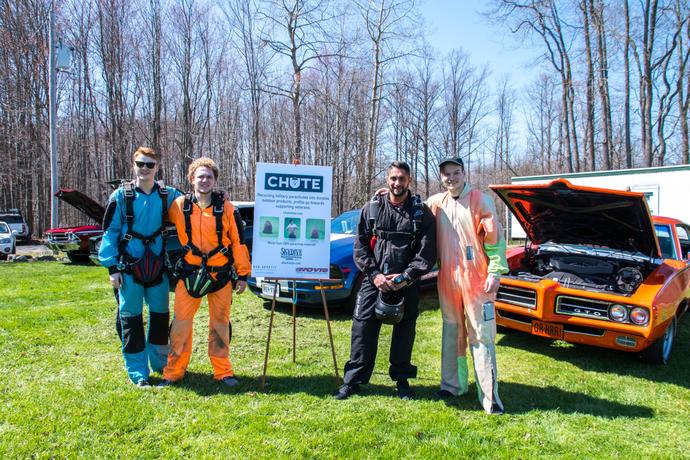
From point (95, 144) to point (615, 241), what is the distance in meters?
29.3

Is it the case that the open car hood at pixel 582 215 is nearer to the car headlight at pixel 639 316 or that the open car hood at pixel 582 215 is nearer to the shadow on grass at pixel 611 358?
the car headlight at pixel 639 316

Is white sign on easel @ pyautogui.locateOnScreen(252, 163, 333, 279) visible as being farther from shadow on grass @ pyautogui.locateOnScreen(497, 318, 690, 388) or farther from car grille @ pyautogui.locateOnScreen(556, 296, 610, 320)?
shadow on grass @ pyautogui.locateOnScreen(497, 318, 690, 388)

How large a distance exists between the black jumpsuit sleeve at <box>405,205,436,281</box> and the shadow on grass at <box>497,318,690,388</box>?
8.32 ft

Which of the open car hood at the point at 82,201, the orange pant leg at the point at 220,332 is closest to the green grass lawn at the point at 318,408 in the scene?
the orange pant leg at the point at 220,332

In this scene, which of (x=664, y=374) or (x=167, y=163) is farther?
(x=167, y=163)

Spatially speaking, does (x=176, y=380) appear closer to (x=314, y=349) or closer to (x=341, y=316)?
(x=314, y=349)

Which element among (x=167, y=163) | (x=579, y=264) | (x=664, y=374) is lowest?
(x=664, y=374)

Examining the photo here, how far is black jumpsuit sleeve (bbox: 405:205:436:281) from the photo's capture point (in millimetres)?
3539

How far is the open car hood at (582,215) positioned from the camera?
174 inches

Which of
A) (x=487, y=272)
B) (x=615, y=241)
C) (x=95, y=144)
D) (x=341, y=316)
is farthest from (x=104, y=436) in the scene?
(x=95, y=144)

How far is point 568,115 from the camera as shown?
80.1 ft

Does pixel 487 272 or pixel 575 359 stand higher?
pixel 487 272

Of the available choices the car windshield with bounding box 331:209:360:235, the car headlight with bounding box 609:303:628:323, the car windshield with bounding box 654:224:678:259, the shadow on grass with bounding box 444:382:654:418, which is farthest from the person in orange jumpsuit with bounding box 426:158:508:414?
the car windshield with bounding box 331:209:360:235

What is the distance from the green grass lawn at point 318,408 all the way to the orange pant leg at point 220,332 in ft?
0.53
